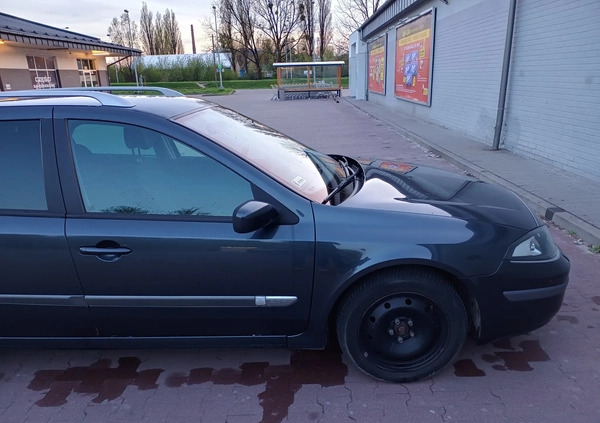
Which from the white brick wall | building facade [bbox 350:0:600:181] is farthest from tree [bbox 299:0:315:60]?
the white brick wall

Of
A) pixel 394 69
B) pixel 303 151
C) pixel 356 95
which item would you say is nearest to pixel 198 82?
pixel 356 95

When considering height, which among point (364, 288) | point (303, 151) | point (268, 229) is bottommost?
point (364, 288)

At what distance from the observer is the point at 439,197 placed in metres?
2.81

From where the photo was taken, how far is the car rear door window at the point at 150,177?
2.49m

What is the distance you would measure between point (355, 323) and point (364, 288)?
216 millimetres

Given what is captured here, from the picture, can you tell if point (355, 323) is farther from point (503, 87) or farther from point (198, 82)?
point (198, 82)

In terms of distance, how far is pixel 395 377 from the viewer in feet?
8.62

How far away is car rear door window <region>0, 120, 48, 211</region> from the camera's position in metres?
2.51

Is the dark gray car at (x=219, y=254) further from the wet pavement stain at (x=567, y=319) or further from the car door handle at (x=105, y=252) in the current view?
the wet pavement stain at (x=567, y=319)

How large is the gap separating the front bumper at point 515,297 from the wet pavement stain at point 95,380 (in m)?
1.96

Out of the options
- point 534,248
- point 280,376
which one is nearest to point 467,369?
point 534,248

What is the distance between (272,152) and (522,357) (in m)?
2.05

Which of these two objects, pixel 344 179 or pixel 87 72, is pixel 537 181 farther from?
→ pixel 87 72

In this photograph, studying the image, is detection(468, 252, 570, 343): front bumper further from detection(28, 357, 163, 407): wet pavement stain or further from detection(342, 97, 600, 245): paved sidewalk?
detection(342, 97, 600, 245): paved sidewalk
